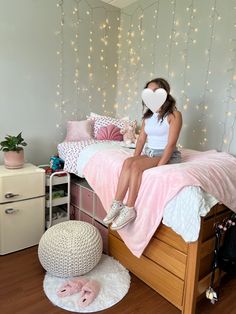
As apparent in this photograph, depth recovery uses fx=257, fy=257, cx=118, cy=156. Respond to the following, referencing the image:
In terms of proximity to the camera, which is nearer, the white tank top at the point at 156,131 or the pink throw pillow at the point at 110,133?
the white tank top at the point at 156,131

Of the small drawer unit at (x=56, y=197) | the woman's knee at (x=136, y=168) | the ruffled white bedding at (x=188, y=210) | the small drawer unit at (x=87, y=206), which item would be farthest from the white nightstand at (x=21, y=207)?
the ruffled white bedding at (x=188, y=210)

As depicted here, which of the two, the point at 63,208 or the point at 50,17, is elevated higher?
the point at 50,17

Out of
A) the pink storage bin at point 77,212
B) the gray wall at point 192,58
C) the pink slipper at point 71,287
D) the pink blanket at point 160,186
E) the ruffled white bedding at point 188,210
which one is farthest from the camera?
the pink storage bin at point 77,212

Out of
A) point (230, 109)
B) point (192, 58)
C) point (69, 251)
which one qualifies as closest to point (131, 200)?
point (69, 251)

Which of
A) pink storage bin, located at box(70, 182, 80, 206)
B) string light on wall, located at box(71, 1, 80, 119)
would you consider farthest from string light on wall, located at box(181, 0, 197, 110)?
pink storage bin, located at box(70, 182, 80, 206)

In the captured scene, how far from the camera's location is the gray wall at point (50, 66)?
2.46m

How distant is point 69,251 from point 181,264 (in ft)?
2.38

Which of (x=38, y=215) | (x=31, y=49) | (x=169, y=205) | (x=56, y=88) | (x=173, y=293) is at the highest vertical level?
(x=31, y=49)

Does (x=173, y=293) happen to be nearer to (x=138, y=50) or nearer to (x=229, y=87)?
(x=229, y=87)

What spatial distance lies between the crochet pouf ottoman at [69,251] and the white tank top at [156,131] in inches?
32.6

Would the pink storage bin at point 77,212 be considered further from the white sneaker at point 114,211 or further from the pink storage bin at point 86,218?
the white sneaker at point 114,211

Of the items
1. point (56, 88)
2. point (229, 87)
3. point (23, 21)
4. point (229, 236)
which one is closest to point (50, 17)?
point (23, 21)

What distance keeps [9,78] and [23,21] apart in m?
0.57

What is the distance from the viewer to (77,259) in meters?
1.73
